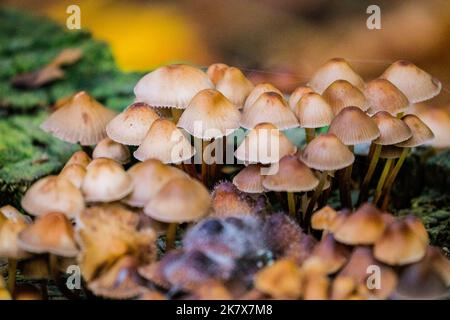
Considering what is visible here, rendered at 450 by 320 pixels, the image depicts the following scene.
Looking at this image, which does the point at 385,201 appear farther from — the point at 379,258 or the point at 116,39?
the point at 116,39

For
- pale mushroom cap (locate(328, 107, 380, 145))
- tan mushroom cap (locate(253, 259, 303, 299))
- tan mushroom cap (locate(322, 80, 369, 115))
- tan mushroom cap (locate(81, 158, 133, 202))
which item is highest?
tan mushroom cap (locate(322, 80, 369, 115))

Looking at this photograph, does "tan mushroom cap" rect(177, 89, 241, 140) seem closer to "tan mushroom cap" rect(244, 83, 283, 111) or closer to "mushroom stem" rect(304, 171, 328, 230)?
"tan mushroom cap" rect(244, 83, 283, 111)

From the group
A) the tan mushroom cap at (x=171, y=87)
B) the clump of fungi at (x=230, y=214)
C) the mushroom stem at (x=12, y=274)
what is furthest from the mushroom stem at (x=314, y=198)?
the mushroom stem at (x=12, y=274)

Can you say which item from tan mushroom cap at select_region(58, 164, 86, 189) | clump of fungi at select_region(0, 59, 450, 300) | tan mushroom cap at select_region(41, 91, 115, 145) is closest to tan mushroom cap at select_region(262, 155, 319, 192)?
clump of fungi at select_region(0, 59, 450, 300)

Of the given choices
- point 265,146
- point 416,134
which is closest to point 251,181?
point 265,146

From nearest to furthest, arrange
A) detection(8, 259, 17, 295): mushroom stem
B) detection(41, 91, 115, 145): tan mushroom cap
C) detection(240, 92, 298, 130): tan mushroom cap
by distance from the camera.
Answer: detection(8, 259, 17, 295): mushroom stem, detection(240, 92, 298, 130): tan mushroom cap, detection(41, 91, 115, 145): tan mushroom cap
